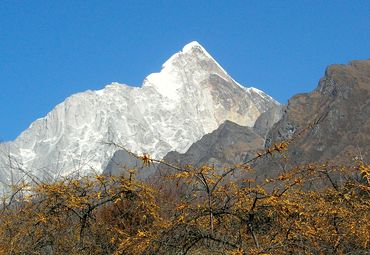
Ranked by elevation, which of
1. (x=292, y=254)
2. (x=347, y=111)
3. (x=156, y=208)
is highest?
(x=347, y=111)

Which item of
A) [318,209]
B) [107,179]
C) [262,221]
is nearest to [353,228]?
[318,209]

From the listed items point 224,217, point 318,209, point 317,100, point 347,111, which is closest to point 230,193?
point 224,217

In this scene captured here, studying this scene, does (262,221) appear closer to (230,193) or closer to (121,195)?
(230,193)

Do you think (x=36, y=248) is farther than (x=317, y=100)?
No

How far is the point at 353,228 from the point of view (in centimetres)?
612

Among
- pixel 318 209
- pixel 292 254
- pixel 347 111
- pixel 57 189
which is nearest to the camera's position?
pixel 292 254

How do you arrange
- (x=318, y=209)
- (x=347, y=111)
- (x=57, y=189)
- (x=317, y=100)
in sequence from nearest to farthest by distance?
1. (x=318, y=209)
2. (x=57, y=189)
3. (x=347, y=111)
4. (x=317, y=100)

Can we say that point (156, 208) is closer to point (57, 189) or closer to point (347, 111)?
point (57, 189)

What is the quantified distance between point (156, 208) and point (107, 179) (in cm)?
65

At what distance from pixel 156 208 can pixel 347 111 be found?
17089cm

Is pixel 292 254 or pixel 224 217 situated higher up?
pixel 224 217

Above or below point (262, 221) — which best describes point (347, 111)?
above

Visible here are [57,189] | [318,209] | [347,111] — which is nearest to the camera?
[318,209]

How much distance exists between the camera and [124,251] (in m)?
6.24
